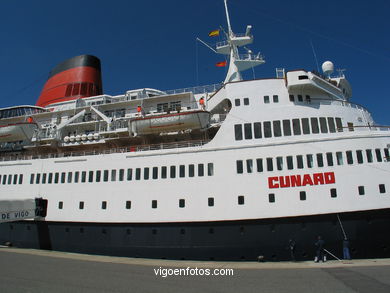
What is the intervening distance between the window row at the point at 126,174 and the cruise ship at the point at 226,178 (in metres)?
0.06

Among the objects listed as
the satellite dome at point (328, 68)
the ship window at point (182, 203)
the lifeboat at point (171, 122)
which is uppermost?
the satellite dome at point (328, 68)

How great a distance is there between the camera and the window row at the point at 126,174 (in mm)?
13413

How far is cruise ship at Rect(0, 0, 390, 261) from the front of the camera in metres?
11.6

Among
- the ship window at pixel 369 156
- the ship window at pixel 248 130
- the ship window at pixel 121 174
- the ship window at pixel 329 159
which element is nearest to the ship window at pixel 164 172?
the ship window at pixel 121 174

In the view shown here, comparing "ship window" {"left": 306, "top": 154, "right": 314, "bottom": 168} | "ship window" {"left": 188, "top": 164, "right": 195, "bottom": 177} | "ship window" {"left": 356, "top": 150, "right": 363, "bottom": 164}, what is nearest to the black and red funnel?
"ship window" {"left": 188, "top": 164, "right": 195, "bottom": 177}

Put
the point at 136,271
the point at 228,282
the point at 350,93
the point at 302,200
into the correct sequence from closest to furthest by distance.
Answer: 1. the point at 228,282
2. the point at 136,271
3. the point at 302,200
4. the point at 350,93

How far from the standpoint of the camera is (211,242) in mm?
12375

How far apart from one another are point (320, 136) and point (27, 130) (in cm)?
1917

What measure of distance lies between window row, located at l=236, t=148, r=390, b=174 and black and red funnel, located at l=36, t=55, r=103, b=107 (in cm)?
1546

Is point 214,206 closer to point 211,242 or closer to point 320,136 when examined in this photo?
point 211,242

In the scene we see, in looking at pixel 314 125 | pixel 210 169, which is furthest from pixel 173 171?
pixel 314 125

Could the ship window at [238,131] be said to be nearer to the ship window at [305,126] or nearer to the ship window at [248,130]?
the ship window at [248,130]

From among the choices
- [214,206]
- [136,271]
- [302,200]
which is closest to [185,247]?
[214,206]
